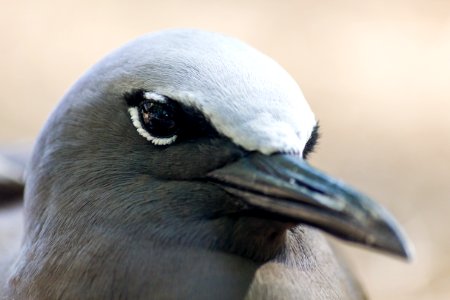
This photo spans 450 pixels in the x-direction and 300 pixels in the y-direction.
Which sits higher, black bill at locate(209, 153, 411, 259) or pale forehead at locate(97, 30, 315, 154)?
pale forehead at locate(97, 30, 315, 154)

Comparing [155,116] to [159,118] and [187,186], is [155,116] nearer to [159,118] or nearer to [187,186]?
[159,118]

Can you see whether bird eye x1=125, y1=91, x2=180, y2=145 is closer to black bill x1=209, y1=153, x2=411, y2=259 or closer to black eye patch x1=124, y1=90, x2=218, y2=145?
black eye patch x1=124, y1=90, x2=218, y2=145

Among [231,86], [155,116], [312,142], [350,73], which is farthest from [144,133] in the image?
[350,73]

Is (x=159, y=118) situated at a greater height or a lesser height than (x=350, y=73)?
greater

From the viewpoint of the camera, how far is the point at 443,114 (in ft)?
13.2

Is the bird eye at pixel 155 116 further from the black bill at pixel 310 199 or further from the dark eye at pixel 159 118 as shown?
the black bill at pixel 310 199

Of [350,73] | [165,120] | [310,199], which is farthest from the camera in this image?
[350,73]

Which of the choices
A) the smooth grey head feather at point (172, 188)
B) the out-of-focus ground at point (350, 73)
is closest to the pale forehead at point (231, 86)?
the smooth grey head feather at point (172, 188)

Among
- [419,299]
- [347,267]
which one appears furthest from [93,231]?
[419,299]

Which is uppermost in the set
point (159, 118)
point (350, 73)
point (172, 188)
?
point (159, 118)

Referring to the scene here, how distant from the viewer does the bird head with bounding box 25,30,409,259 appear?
140cm

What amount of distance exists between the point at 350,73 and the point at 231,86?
2.92 metres

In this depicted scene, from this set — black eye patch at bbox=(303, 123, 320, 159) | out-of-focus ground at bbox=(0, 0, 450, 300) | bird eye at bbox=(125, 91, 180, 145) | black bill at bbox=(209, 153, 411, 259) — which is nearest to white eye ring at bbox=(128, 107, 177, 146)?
bird eye at bbox=(125, 91, 180, 145)

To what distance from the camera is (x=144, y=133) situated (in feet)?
5.00
